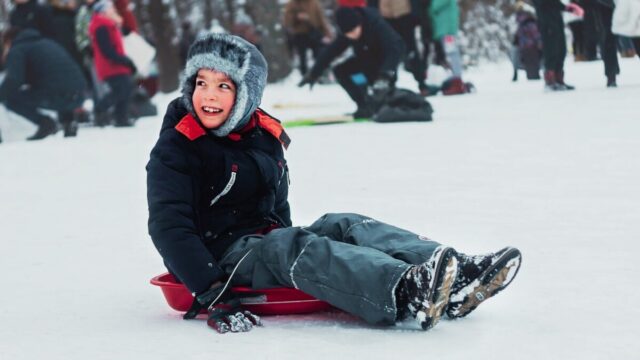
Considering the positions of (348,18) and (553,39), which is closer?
(348,18)

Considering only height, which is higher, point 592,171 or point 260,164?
point 260,164

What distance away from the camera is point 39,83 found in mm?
10219

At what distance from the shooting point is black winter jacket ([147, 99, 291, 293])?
9.74ft

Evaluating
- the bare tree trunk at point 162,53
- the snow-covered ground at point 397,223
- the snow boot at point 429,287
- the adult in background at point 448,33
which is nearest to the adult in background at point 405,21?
the adult in background at point 448,33

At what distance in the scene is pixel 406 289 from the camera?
2805mm

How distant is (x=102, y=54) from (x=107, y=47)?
0.09m

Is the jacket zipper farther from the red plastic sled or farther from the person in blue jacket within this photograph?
the red plastic sled

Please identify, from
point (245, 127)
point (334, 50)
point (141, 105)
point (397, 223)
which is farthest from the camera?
point (141, 105)

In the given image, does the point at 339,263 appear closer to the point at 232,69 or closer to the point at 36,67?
the point at 232,69

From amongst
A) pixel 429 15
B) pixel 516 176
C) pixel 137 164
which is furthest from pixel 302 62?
pixel 516 176

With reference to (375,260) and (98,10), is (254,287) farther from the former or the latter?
(98,10)

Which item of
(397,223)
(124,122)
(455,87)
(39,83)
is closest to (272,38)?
(455,87)

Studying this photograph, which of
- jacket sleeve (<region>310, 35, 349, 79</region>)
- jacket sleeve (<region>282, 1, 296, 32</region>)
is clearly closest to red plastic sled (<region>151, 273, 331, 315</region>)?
jacket sleeve (<region>310, 35, 349, 79</region>)

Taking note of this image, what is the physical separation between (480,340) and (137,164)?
5184 mm
